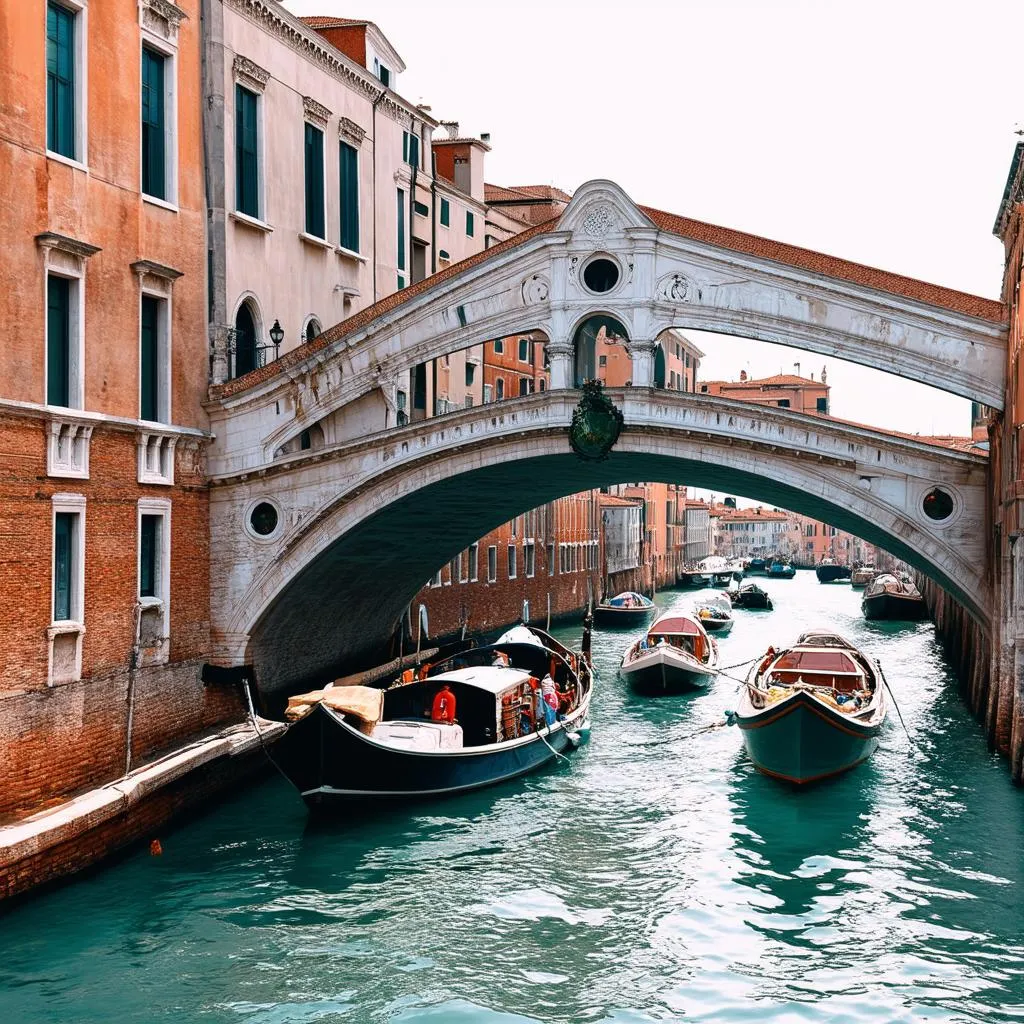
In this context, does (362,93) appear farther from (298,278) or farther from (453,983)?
(453,983)

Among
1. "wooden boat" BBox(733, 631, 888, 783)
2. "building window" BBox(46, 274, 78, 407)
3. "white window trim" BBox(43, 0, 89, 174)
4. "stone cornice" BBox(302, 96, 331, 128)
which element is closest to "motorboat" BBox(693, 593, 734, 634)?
"wooden boat" BBox(733, 631, 888, 783)

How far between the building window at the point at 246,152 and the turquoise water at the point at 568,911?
7.23 metres

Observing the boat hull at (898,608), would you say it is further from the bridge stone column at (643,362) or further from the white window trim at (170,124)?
the white window trim at (170,124)

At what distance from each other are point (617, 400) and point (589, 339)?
2.97m

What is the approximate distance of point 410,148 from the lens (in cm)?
2423

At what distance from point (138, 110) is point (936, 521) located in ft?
31.8

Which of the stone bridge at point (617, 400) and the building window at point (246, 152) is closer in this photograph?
the stone bridge at point (617, 400)

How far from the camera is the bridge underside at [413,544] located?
55.5 feet

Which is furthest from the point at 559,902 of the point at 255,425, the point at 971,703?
the point at 971,703

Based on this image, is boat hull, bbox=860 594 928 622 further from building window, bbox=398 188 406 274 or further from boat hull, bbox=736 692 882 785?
boat hull, bbox=736 692 882 785

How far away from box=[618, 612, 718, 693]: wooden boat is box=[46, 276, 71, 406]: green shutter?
12.3 m

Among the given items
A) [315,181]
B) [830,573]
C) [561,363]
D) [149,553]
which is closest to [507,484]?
[561,363]

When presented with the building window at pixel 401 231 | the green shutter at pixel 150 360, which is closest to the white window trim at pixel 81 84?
the green shutter at pixel 150 360

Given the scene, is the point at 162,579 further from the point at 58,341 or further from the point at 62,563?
the point at 58,341
